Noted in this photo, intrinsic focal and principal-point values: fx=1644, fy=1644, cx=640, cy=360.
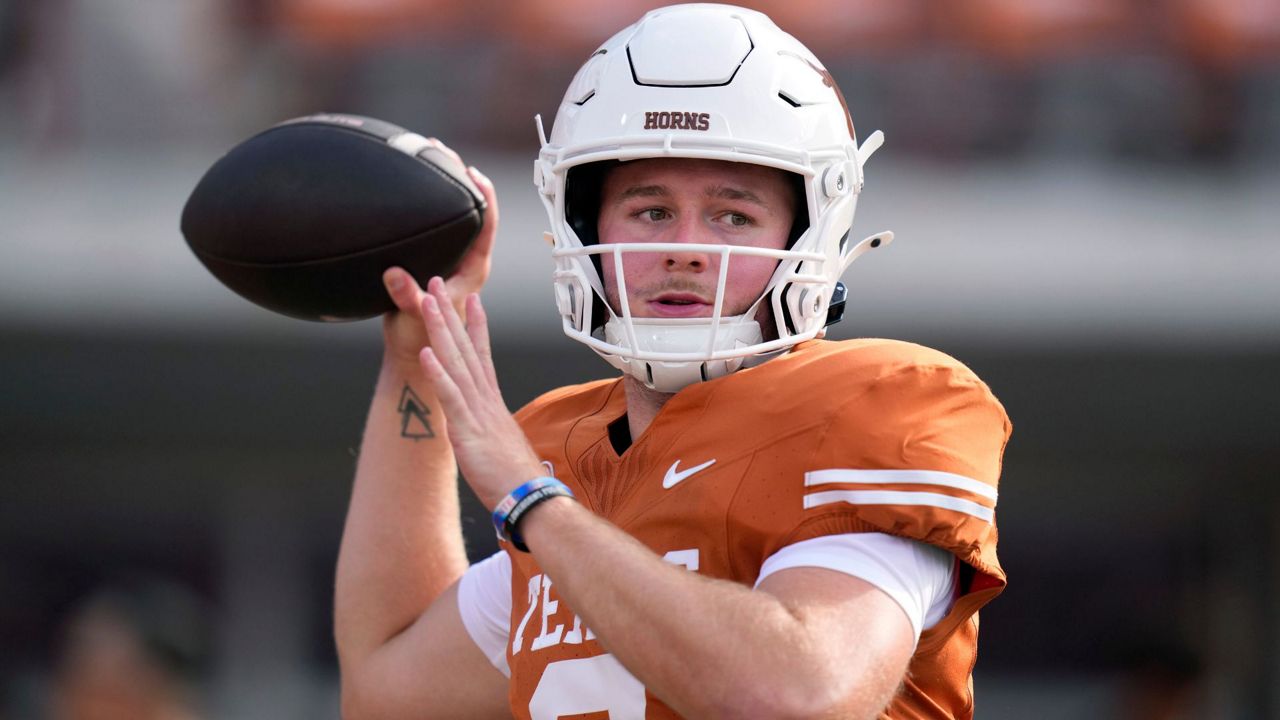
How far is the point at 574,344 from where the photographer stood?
6.65 m

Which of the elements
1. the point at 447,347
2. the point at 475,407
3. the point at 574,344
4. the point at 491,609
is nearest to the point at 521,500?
the point at 475,407

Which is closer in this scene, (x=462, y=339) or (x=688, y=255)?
(x=462, y=339)

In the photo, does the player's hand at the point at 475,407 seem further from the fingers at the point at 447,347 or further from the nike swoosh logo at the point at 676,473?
the nike swoosh logo at the point at 676,473

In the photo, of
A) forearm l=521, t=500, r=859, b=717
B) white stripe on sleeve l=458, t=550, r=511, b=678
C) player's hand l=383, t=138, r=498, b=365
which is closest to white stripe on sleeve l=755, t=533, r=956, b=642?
forearm l=521, t=500, r=859, b=717

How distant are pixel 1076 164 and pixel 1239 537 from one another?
1810 millimetres

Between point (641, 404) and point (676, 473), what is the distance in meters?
0.27

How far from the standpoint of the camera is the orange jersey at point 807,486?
2.09 metres

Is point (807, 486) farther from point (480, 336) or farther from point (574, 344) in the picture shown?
point (574, 344)

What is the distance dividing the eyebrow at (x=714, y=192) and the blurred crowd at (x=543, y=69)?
4985 millimetres

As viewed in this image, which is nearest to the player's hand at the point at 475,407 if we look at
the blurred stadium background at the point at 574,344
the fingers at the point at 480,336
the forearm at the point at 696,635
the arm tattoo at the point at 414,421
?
the fingers at the point at 480,336

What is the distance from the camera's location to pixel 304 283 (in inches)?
104

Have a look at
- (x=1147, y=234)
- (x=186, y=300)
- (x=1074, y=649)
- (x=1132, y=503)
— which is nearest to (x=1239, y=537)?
(x=1132, y=503)

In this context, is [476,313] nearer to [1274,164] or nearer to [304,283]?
[304,283]

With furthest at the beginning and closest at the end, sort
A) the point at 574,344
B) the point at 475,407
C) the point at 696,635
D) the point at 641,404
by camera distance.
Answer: the point at 574,344
the point at 641,404
the point at 475,407
the point at 696,635
